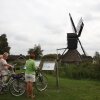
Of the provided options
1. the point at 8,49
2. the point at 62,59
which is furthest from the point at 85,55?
the point at 8,49

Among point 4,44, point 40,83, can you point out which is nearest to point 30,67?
point 40,83

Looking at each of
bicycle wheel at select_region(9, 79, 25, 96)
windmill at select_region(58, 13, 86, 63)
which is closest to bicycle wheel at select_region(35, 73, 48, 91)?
bicycle wheel at select_region(9, 79, 25, 96)

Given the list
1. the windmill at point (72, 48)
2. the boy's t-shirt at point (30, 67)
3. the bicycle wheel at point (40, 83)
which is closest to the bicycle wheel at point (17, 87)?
the boy's t-shirt at point (30, 67)

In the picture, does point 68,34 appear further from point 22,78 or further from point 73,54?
point 22,78

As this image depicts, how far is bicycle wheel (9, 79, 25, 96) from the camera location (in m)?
14.8

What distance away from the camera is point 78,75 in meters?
29.0

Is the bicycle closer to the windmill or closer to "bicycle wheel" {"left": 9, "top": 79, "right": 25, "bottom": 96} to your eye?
"bicycle wheel" {"left": 9, "top": 79, "right": 25, "bottom": 96}

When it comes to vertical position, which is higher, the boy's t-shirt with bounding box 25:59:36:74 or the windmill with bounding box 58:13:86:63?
the windmill with bounding box 58:13:86:63

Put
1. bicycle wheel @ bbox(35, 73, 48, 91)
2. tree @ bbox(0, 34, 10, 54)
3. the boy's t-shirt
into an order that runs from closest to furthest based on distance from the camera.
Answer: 1. the boy's t-shirt
2. bicycle wheel @ bbox(35, 73, 48, 91)
3. tree @ bbox(0, 34, 10, 54)

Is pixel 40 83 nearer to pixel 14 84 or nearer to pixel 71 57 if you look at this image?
pixel 14 84

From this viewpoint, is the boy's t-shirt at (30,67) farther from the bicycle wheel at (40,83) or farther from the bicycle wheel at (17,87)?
the bicycle wheel at (40,83)

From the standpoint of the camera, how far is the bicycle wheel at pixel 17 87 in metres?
14.8

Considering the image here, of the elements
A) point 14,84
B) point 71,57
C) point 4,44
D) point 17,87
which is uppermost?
point 4,44

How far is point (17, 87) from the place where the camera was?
1489 centimetres
